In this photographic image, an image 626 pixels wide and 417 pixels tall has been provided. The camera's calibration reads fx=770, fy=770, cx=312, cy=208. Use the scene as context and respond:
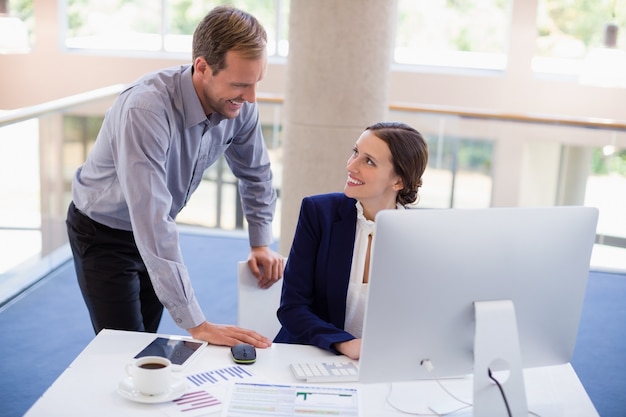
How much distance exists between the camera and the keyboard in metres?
1.91

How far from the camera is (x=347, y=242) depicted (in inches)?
91.9

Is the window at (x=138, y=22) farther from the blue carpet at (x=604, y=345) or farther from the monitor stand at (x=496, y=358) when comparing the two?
the monitor stand at (x=496, y=358)

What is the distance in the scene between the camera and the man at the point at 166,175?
2.08 m

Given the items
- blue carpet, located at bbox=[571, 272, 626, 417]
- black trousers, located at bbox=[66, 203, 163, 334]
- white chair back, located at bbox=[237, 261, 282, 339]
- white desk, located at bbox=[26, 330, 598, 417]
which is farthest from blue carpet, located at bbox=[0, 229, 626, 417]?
white desk, located at bbox=[26, 330, 598, 417]

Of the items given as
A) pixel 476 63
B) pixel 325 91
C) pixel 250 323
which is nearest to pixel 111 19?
pixel 476 63

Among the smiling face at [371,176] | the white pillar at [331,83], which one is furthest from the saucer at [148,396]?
the white pillar at [331,83]

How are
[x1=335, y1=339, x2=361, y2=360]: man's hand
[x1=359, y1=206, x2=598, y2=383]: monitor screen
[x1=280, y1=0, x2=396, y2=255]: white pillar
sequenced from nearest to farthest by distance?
[x1=359, y1=206, x2=598, y2=383]: monitor screen, [x1=335, y1=339, x2=361, y2=360]: man's hand, [x1=280, y1=0, x2=396, y2=255]: white pillar

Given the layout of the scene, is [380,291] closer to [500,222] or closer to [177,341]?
[500,222]

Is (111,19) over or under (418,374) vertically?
over

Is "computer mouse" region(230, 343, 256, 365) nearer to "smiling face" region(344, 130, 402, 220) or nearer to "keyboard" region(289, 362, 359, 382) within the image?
"keyboard" region(289, 362, 359, 382)

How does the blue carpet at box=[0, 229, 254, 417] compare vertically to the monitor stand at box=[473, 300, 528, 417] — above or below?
below

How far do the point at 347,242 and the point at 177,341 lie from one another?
23.4 inches

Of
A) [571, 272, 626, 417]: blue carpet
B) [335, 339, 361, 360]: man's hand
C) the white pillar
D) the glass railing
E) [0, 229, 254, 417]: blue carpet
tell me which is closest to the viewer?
[335, 339, 361, 360]: man's hand

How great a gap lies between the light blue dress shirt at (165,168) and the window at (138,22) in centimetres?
771
